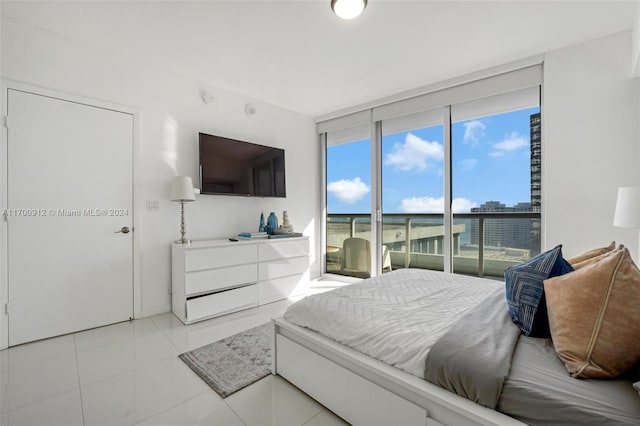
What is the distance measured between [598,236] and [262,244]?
10.7 ft

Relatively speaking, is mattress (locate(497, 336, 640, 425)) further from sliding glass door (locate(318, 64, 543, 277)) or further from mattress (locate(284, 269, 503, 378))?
sliding glass door (locate(318, 64, 543, 277))

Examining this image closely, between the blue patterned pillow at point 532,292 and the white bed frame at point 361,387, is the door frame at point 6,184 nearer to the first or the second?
the white bed frame at point 361,387

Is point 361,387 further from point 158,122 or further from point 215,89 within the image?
point 215,89

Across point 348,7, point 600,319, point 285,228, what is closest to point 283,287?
point 285,228

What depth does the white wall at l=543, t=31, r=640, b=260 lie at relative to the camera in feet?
8.11

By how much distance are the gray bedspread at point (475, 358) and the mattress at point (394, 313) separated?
7 centimetres

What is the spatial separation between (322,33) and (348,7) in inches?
19.8

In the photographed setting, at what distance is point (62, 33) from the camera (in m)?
2.54

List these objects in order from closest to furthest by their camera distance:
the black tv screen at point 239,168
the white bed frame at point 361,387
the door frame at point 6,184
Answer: the white bed frame at point 361,387 < the door frame at point 6,184 < the black tv screen at point 239,168

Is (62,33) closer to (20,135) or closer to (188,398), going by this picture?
(20,135)

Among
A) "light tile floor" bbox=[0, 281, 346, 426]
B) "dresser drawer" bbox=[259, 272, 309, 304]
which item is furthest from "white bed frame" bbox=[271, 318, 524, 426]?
"dresser drawer" bbox=[259, 272, 309, 304]

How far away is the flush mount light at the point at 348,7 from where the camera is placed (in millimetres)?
2010

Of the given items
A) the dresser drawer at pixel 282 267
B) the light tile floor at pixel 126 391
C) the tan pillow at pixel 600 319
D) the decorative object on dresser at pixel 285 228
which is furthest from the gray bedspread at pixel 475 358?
the decorative object on dresser at pixel 285 228

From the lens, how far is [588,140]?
2627 millimetres
